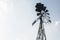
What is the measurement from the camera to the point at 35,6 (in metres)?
43.2

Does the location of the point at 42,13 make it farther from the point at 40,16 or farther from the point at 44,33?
the point at 44,33

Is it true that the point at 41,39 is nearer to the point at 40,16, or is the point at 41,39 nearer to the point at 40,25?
the point at 40,25

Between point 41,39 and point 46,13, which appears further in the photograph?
point 46,13

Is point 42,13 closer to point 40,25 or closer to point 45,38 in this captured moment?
point 40,25

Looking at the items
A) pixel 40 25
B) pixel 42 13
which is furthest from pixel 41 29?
pixel 42 13

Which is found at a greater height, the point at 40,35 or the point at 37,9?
the point at 37,9

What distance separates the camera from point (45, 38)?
39.1 meters

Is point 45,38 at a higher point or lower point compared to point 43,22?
lower

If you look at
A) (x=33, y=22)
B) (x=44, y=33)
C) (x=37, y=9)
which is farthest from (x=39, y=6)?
(x=44, y=33)

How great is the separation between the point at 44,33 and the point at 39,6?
22.5 ft

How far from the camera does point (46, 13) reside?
43.0 metres

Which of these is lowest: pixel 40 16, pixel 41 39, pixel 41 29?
pixel 41 39

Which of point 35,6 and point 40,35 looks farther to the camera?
point 35,6

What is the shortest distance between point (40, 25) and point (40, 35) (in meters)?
2.44
